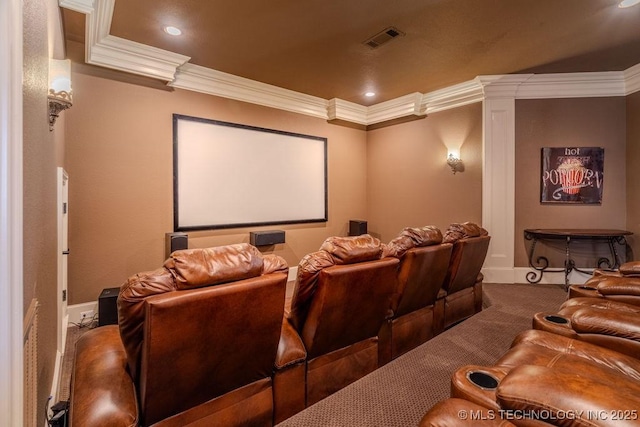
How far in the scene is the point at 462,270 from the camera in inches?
115

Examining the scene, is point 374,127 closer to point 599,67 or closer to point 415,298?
point 599,67

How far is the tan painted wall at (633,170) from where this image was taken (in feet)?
13.6

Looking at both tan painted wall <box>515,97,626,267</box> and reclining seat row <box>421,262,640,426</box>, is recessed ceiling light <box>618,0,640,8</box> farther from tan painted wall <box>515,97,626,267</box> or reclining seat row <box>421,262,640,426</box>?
reclining seat row <box>421,262,640,426</box>

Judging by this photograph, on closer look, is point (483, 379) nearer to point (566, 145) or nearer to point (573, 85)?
point (566, 145)

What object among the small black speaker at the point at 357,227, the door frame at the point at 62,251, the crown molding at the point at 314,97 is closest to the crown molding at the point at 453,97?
the crown molding at the point at 314,97

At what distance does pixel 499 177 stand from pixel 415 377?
143 inches

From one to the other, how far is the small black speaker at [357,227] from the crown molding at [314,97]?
192 cm

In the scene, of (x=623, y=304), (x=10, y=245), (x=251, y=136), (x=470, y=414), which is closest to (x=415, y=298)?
(x=623, y=304)

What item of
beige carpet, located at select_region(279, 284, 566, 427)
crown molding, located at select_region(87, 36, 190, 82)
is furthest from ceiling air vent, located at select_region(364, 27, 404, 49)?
beige carpet, located at select_region(279, 284, 566, 427)

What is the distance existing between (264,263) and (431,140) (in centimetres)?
461

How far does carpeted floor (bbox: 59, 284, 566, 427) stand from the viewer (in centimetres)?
173

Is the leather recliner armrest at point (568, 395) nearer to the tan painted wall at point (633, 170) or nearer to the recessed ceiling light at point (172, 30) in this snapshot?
the recessed ceiling light at point (172, 30)

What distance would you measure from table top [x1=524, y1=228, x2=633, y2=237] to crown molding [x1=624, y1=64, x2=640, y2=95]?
1901mm

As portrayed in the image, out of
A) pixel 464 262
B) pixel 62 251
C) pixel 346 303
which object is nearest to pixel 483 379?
pixel 346 303
